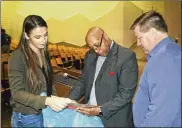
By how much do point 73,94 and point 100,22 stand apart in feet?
13.5

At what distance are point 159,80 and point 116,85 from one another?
65cm

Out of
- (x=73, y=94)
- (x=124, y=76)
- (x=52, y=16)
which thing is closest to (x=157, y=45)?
(x=124, y=76)

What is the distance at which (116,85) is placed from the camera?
1.86m

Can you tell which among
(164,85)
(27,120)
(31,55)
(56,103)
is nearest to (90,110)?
(56,103)

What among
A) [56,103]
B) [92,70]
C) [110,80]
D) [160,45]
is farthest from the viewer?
[92,70]

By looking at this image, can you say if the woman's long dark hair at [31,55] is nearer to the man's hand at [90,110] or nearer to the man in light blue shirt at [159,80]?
the man's hand at [90,110]

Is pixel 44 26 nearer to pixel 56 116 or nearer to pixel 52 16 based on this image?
pixel 56 116

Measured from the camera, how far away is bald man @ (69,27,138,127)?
1.83 m

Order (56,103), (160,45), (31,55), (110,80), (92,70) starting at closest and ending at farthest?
(160,45) < (56,103) < (31,55) < (110,80) < (92,70)

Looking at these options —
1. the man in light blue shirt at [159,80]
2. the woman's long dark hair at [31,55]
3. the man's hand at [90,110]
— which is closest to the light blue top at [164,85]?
the man in light blue shirt at [159,80]

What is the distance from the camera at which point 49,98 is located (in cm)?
157

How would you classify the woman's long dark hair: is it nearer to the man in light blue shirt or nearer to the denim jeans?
the denim jeans

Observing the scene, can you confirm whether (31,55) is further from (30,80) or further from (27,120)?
(27,120)

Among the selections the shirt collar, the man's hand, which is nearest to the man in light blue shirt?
the shirt collar
